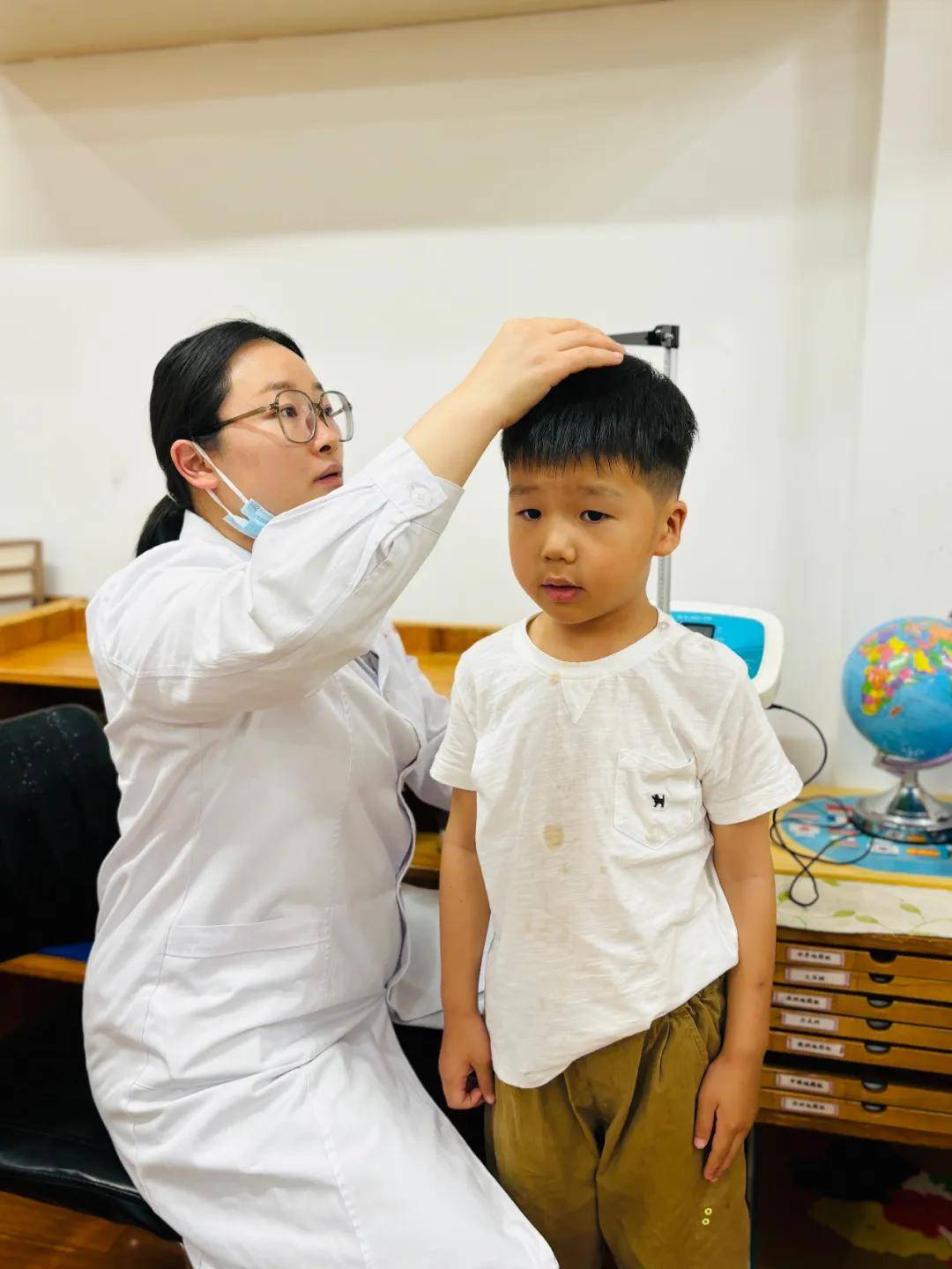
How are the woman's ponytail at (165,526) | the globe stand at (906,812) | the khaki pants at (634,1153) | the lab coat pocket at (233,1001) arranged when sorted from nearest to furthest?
the khaki pants at (634,1153)
the lab coat pocket at (233,1001)
the woman's ponytail at (165,526)
the globe stand at (906,812)

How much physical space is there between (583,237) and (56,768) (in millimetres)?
Answer: 1382

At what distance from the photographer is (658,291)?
1.88 meters

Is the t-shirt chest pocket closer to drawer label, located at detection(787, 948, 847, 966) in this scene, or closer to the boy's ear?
the boy's ear

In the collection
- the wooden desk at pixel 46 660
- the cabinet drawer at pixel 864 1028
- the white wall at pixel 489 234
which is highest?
the white wall at pixel 489 234

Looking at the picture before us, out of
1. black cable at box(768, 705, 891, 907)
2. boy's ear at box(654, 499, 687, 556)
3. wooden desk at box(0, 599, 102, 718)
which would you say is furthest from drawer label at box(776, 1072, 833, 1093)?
wooden desk at box(0, 599, 102, 718)

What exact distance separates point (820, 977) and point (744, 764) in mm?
619

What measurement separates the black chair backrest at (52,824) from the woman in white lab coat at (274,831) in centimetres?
24

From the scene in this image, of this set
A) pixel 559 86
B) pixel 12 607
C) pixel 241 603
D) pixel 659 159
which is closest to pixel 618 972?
pixel 241 603

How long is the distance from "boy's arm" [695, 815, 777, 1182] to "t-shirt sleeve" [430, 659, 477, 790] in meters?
0.26

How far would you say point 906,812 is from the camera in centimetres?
157

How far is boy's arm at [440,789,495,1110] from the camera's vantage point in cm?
104

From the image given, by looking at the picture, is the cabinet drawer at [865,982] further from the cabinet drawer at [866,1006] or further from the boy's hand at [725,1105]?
the boy's hand at [725,1105]

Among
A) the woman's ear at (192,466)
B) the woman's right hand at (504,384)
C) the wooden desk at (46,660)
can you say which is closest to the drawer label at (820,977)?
the woman's right hand at (504,384)

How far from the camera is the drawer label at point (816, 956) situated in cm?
137
